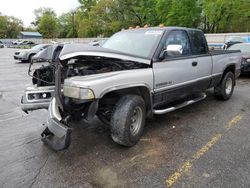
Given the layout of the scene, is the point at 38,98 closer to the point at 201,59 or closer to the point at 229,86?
the point at 201,59

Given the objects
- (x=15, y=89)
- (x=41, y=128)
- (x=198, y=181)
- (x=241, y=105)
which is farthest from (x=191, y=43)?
(x=15, y=89)

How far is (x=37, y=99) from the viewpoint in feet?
12.2

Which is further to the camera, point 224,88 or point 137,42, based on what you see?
point 224,88

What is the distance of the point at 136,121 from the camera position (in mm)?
3828

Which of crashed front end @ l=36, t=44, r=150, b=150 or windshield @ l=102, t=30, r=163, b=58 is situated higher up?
windshield @ l=102, t=30, r=163, b=58

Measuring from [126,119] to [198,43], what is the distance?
113 inches

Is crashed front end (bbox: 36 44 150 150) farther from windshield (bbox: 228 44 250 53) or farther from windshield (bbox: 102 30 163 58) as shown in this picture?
windshield (bbox: 228 44 250 53)

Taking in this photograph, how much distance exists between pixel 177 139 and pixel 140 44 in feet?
6.06

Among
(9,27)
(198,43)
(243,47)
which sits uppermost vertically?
(9,27)

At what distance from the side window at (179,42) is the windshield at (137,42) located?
0.22 m

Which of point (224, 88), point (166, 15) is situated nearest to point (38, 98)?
point (224, 88)

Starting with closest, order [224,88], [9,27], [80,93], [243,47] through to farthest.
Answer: [80,93]
[224,88]
[243,47]
[9,27]

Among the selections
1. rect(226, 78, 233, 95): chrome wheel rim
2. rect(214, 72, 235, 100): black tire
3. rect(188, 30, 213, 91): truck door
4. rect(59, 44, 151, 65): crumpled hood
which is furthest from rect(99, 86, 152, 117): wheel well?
rect(226, 78, 233, 95): chrome wheel rim

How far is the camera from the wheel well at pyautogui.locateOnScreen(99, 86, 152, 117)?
3.65 m
